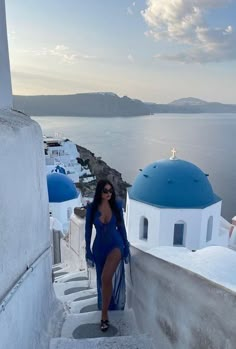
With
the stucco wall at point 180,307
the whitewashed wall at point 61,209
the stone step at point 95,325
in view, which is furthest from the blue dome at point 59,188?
the stucco wall at point 180,307

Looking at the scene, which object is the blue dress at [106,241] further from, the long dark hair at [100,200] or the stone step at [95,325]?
the stone step at [95,325]

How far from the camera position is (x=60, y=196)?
13.9 meters

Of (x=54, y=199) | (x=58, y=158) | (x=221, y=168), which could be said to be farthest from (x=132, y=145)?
(x=54, y=199)

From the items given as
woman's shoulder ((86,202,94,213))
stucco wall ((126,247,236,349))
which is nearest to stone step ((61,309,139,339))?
stucco wall ((126,247,236,349))

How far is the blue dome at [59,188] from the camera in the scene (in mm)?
13820

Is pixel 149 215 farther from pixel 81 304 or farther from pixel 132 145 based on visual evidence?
pixel 132 145

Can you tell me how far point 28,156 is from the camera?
2553 mm

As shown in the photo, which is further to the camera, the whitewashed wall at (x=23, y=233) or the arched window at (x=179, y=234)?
the arched window at (x=179, y=234)

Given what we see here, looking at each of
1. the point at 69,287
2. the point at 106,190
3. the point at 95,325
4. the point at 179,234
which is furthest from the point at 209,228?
the point at 106,190

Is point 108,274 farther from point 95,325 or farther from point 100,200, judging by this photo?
point 100,200

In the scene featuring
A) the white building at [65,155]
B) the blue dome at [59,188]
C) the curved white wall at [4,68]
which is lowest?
the white building at [65,155]

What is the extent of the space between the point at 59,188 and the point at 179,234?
6877 millimetres

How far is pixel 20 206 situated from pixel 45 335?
1.30 m

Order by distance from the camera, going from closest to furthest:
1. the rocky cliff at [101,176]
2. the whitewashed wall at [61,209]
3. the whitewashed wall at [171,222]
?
the whitewashed wall at [171,222]
the whitewashed wall at [61,209]
the rocky cliff at [101,176]
